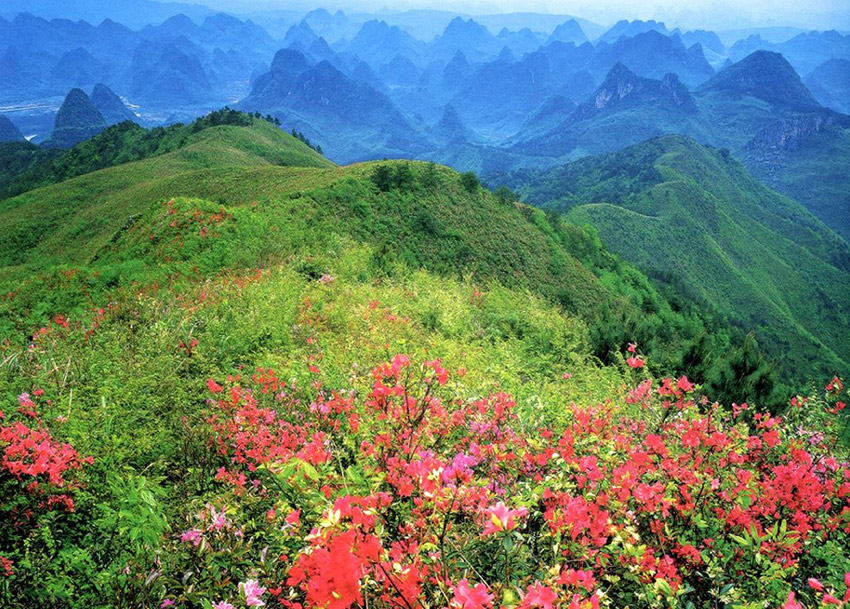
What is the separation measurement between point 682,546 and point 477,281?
74.0ft

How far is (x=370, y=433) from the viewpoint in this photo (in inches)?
163

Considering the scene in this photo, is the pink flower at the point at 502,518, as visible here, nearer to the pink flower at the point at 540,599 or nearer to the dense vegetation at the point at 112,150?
the pink flower at the point at 540,599

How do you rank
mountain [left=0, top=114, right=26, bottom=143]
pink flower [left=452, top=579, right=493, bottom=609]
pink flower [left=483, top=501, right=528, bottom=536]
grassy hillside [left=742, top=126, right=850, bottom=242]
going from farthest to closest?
mountain [left=0, top=114, right=26, bottom=143] < grassy hillside [left=742, top=126, right=850, bottom=242] < pink flower [left=483, top=501, right=528, bottom=536] < pink flower [left=452, top=579, right=493, bottom=609]

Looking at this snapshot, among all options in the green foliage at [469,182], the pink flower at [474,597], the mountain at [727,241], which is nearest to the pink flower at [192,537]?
the pink flower at [474,597]

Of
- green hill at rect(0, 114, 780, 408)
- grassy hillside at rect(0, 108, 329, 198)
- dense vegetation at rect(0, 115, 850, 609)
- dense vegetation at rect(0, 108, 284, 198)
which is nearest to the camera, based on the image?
dense vegetation at rect(0, 115, 850, 609)

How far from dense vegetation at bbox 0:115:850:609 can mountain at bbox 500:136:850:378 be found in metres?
66.3

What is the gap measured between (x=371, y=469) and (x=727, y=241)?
121 m

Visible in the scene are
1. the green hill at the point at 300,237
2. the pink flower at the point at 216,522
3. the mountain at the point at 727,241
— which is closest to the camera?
the pink flower at the point at 216,522

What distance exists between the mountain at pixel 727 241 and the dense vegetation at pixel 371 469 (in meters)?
66.3

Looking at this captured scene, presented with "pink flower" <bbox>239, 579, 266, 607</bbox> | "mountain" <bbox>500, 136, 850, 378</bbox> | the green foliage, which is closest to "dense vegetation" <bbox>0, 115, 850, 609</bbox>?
"pink flower" <bbox>239, 579, 266, 607</bbox>

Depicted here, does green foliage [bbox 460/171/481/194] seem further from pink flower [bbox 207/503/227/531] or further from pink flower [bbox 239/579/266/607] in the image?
pink flower [bbox 239/579/266/607]

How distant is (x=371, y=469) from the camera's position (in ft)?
10.8

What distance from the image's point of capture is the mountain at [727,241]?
7506cm

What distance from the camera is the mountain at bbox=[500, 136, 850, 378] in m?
75.1
